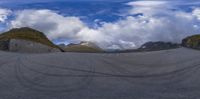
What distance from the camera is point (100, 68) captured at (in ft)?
120

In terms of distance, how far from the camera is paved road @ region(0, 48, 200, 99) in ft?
80.7

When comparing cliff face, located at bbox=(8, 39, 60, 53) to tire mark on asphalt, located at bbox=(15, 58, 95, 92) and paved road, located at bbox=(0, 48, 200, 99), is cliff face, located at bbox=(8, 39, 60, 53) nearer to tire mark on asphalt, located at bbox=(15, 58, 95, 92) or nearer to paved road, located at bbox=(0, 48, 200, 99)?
paved road, located at bbox=(0, 48, 200, 99)

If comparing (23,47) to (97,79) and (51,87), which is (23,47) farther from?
(51,87)

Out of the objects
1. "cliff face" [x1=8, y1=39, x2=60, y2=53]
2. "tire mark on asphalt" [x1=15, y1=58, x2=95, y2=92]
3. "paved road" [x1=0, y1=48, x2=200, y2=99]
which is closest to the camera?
"paved road" [x1=0, y1=48, x2=200, y2=99]

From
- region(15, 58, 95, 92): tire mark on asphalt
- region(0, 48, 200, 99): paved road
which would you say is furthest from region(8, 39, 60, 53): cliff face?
region(15, 58, 95, 92): tire mark on asphalt

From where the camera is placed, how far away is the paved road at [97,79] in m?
24.6

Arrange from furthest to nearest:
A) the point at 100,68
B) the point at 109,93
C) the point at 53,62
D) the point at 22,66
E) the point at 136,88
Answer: the point at 53,62 < the point at 22,66 < the point at 100,68 < the point at 136,88 < the point at 109,93

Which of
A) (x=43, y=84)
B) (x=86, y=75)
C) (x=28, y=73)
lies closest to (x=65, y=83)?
(x=43, y=84)

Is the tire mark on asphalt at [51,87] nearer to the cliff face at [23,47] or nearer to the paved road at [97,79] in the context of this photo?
the paved road at [97,79]

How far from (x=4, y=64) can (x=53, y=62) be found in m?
5.05

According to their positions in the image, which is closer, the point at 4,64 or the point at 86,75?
the point at 86,75

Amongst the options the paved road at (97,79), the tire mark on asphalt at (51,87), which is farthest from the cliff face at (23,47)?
the tire mark on asphalt at (51,87)

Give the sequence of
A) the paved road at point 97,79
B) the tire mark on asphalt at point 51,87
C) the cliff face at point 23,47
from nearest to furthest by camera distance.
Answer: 1. the paved road at point 97,79
2. the tire mark on asphalt at point 51,87
3. the cliff face at point 23,47

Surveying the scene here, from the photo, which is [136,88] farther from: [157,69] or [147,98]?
[157,69]
